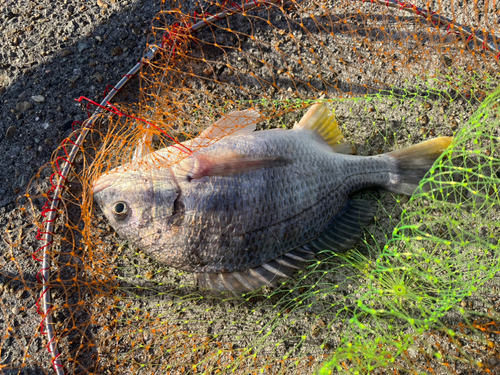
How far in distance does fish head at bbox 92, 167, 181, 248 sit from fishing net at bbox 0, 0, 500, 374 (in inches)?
7.3

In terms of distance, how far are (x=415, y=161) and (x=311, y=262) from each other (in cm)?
99

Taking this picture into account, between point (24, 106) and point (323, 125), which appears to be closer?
point (323, 125)

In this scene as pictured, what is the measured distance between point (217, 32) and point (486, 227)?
8.05 ft

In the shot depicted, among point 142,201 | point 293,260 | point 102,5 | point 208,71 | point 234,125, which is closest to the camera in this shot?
point 142,201

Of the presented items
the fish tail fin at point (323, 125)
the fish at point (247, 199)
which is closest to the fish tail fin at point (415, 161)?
the fish at point (247, 199)

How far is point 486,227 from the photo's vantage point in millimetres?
2352

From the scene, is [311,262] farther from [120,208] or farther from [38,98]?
[38,98]

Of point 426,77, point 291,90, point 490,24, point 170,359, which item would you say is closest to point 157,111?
point 291,90

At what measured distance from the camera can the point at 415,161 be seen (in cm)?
234

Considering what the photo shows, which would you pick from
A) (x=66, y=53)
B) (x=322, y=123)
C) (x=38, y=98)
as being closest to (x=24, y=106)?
(x=38, y=98)

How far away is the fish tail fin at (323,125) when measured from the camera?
247 cm

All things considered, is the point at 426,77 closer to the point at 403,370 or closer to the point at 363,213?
the point at 363,213

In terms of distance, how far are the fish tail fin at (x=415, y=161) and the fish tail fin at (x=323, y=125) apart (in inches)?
15.6

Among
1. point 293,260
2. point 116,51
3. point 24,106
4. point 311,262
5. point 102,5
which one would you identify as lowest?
point 311,262
